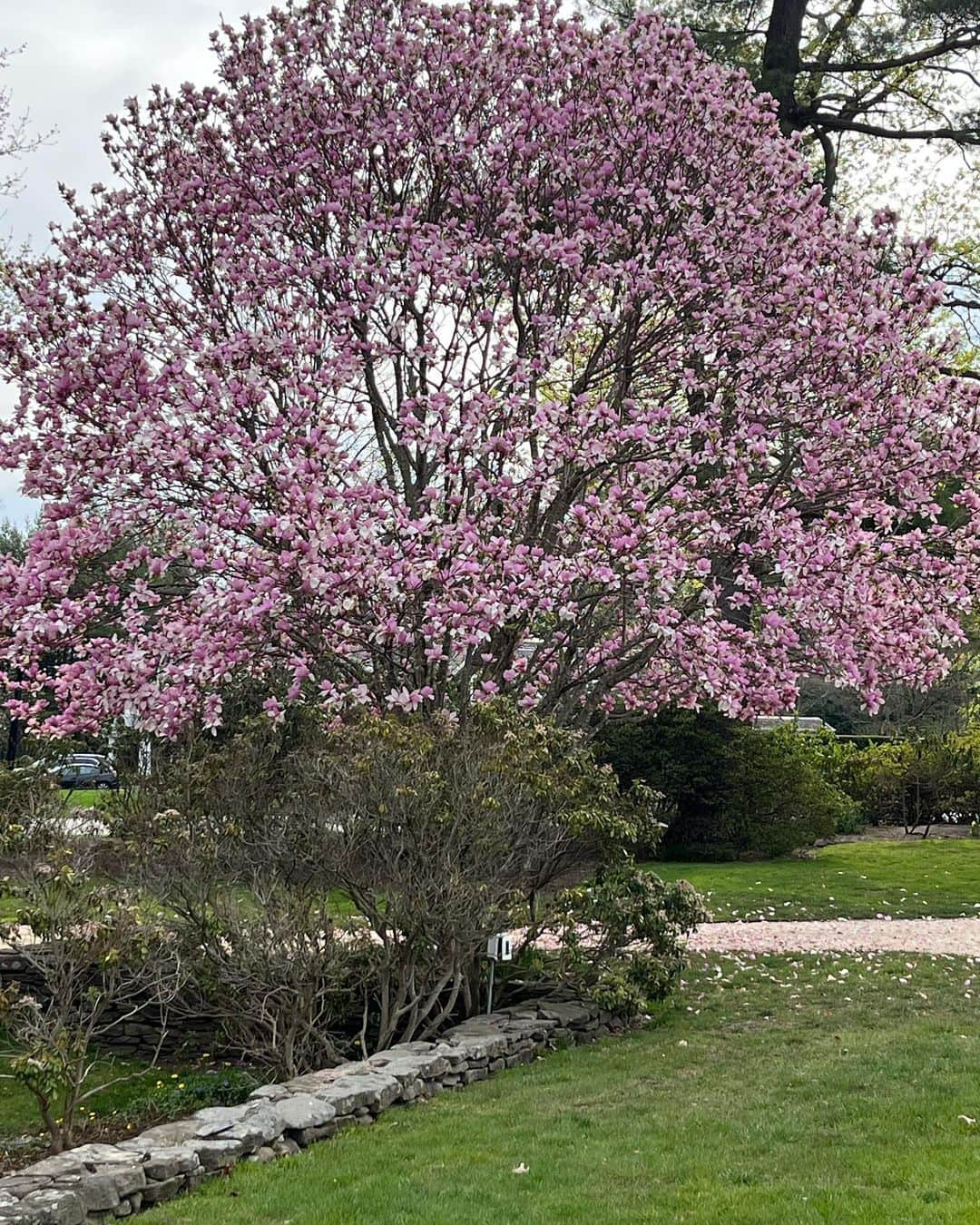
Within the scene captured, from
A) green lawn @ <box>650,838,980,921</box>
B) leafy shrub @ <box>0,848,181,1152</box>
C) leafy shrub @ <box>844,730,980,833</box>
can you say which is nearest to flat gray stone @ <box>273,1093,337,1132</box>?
leafy shrub @ <box>0,848,181,1152</box>

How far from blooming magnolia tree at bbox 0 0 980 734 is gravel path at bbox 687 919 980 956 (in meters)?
3.34

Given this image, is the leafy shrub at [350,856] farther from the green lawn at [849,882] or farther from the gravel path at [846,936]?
the green lawn at [849,882]

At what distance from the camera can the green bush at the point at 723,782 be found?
17875 mm

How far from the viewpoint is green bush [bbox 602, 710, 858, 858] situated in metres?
17.9

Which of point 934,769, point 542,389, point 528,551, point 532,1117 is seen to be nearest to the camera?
point 532,1117

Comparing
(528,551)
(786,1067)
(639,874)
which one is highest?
(528,551)

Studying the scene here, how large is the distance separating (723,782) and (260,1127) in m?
13.1

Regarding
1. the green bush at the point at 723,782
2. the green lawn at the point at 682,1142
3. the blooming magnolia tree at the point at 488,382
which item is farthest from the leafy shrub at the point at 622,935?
the green bush at the point at 723,782

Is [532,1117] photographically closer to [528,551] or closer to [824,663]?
[528,551]

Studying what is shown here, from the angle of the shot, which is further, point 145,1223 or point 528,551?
point 528,551

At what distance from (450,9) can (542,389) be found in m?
3.10

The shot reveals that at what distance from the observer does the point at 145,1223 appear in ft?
15.8

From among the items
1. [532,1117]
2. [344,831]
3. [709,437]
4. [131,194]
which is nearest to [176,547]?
[344,831]

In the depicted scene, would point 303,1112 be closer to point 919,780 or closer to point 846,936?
point 846,936
